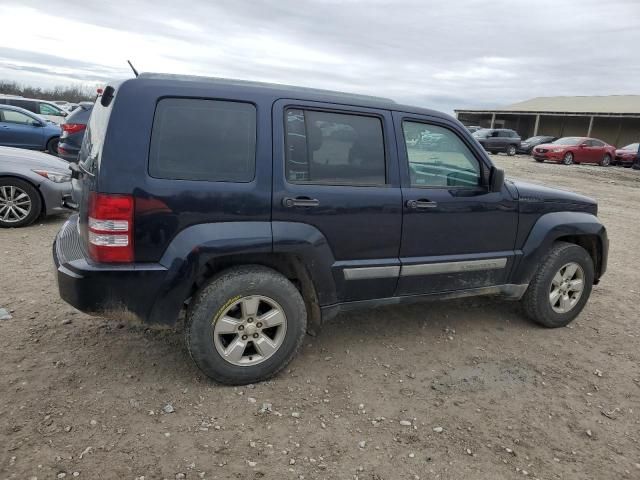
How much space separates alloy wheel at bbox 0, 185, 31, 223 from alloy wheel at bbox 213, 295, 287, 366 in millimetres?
4990

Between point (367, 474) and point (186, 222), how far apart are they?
1.67m

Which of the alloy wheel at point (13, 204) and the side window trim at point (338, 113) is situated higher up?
the side window trim at point (338, 113)

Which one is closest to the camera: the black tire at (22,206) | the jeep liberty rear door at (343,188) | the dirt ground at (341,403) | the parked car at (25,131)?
the dirt ground at (341,403)

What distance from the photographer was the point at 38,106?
54.4 ft

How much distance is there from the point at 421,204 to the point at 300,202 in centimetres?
94

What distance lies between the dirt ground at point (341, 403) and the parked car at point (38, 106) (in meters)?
13.5

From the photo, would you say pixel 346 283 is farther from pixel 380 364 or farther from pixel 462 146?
pixel 462 146

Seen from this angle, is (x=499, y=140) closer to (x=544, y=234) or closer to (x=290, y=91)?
(x=544, y=234)

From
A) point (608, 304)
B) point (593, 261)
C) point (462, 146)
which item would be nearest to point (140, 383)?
point (462, 146)

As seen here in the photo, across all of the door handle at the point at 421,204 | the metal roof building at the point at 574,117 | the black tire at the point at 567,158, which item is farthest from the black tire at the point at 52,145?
the metal roof building at the point at 574,117

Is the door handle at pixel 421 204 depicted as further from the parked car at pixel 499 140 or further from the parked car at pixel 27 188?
the parked car at pixel 499 140

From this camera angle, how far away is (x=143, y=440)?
2625 mm

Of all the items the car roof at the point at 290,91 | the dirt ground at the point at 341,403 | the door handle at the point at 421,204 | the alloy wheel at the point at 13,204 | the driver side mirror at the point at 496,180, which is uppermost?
the car roof at the point at 290,91

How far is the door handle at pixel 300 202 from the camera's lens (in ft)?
9.96
